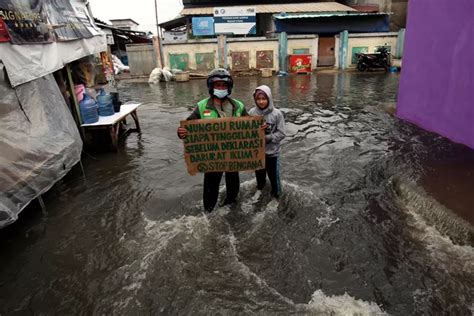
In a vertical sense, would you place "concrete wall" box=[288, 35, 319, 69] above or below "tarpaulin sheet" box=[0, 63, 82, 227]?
above

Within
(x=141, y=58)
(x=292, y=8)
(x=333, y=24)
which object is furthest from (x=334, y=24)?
(x=141, y=58)

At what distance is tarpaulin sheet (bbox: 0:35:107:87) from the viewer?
4699mm

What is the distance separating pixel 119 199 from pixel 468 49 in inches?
299

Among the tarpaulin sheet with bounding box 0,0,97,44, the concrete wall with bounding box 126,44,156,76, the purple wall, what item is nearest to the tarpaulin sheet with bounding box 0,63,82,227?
the tarpaulin sheet with bounding box 0,0,97,44

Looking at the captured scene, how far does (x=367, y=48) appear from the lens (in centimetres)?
2422

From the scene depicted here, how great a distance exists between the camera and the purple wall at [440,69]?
7.02 meters

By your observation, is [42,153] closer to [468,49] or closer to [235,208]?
[235,208]

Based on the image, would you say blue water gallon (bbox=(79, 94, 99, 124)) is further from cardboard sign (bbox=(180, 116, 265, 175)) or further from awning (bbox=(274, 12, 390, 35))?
awning (bbox=(274, 12, 390, 35))

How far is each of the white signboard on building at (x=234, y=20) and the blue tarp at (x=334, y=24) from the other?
207 cm

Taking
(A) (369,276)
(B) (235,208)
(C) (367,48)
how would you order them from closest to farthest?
1. (A) (369,276)
2. (B) (235,208)
3. (C) (367,48)

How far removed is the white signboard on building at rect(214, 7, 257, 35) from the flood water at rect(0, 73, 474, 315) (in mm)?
19820

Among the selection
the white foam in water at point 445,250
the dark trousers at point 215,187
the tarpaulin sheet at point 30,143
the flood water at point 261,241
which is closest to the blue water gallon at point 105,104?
the flood water at point 261,241

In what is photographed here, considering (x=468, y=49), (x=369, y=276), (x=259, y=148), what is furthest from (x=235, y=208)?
(x=468, y=49)

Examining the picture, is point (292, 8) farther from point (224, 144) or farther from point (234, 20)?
point (224, 144)
